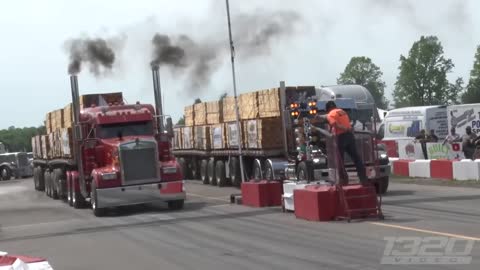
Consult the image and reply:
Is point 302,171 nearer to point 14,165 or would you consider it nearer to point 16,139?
point 14,165

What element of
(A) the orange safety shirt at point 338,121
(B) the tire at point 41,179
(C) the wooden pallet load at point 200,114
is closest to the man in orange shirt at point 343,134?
(A) the orange safety shirt at point 338,121

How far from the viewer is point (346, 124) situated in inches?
626

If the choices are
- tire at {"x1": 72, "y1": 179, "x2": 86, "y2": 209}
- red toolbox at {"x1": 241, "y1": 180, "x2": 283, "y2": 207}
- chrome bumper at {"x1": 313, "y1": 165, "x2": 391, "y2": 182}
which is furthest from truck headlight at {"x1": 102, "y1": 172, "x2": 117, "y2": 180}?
chrome bumper at {"x1": 313, "y1": 165, "x2": 391, "y2": 182}

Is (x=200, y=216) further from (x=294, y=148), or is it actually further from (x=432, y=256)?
(x=432, y=256)

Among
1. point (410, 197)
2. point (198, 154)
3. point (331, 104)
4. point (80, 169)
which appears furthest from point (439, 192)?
point (198, 154)

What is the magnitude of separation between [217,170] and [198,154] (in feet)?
11.3

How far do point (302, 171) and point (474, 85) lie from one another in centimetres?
A: 8501

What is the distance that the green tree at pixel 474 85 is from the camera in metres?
99.1

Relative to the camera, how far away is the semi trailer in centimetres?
1988

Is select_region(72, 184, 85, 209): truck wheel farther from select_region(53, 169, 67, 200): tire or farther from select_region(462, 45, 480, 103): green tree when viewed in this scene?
select_region(462, 45, 480, 103): green tree

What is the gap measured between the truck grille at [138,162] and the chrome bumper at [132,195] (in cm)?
22

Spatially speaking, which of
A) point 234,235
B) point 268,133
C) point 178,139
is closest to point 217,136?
point 268,133

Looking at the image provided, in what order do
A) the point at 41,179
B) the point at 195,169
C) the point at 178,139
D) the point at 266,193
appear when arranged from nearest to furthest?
the point at 266,193, the point at 195,169, the point at 41,179, the point at 178,139

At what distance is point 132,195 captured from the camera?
21.2m
